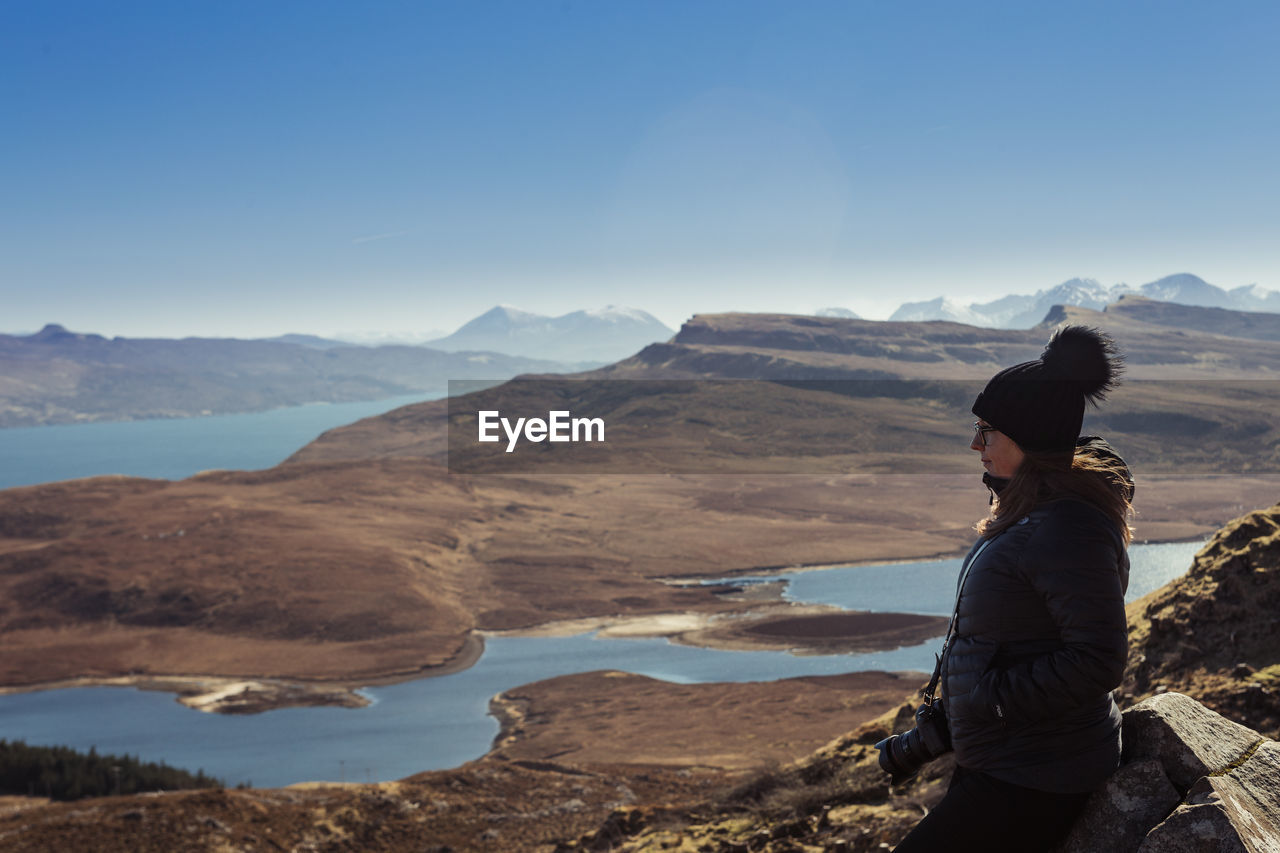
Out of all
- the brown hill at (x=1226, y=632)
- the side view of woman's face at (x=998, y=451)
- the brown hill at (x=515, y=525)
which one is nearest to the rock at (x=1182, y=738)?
the side view of woman's face at (x=998, y=451)

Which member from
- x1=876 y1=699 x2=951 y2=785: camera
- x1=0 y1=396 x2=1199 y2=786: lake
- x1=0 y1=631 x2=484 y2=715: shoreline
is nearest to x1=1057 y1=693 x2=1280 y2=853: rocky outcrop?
x1=876 y1=699 x2=951 y2=785: camera

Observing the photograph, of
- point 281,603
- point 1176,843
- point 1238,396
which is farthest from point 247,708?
point 1238,396

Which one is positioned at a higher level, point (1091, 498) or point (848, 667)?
point (1091, 498)

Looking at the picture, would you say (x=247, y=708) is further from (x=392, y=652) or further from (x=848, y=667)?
(x=848, y=667)

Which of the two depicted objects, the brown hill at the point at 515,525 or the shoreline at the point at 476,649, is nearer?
the shoreline at the point at 476,649

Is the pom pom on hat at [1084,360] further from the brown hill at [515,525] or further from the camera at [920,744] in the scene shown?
the brown hill at [515,525]

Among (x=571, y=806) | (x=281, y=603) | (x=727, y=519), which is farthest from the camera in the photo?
(x=727, y=519)
